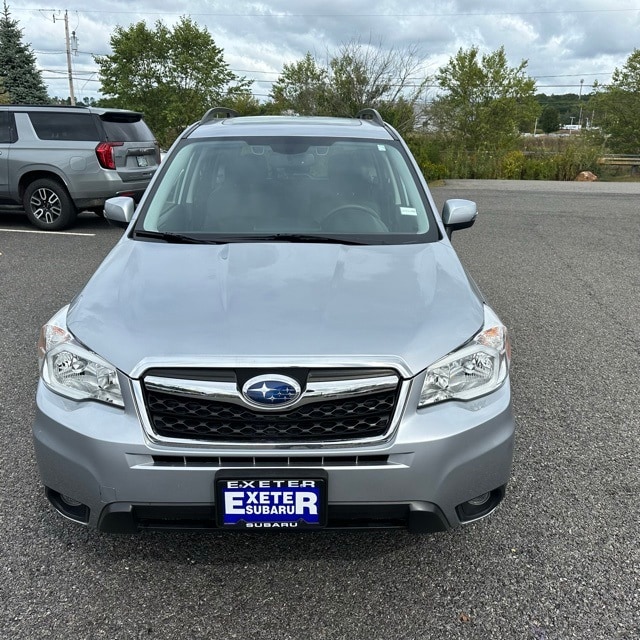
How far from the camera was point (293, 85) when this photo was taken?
24.1 m

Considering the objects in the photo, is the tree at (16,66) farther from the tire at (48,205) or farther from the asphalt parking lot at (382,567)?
the asphalt parking lot at (382,567)

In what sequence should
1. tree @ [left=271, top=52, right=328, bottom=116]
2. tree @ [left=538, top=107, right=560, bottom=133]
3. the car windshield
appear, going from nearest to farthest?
1. the car windshield
2. tree @ [left=271, top=52, right=328, bottom=116]
3. tree @ [left=538, top=107, right=560, bottom=133]

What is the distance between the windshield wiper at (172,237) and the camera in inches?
121

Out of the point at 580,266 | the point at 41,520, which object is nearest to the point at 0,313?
the point at 41,520

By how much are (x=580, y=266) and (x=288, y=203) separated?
5808 millimetres

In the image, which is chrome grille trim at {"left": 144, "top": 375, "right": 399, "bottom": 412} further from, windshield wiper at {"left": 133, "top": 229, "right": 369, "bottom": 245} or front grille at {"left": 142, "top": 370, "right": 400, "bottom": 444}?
windshield wiper at {"left": 133, "top": 229, "right": 369, "bottom": 245}

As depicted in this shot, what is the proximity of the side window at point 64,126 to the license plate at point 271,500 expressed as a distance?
870 centimetres

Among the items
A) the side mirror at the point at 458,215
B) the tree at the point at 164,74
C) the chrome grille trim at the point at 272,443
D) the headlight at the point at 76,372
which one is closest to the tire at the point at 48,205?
the side mirror at the point at 458,215

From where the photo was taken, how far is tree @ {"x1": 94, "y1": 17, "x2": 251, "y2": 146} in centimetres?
3962

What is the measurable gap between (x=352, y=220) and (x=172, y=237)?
93 cm

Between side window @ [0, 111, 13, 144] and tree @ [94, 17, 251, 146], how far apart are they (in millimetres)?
31403

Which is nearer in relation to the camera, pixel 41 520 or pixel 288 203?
pixel 41 520

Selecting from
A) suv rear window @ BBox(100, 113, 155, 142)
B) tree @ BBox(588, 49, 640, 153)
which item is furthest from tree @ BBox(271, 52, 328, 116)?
tree @ BBox(588, 49, 640, 153)

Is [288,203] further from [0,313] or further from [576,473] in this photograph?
[0,313]
